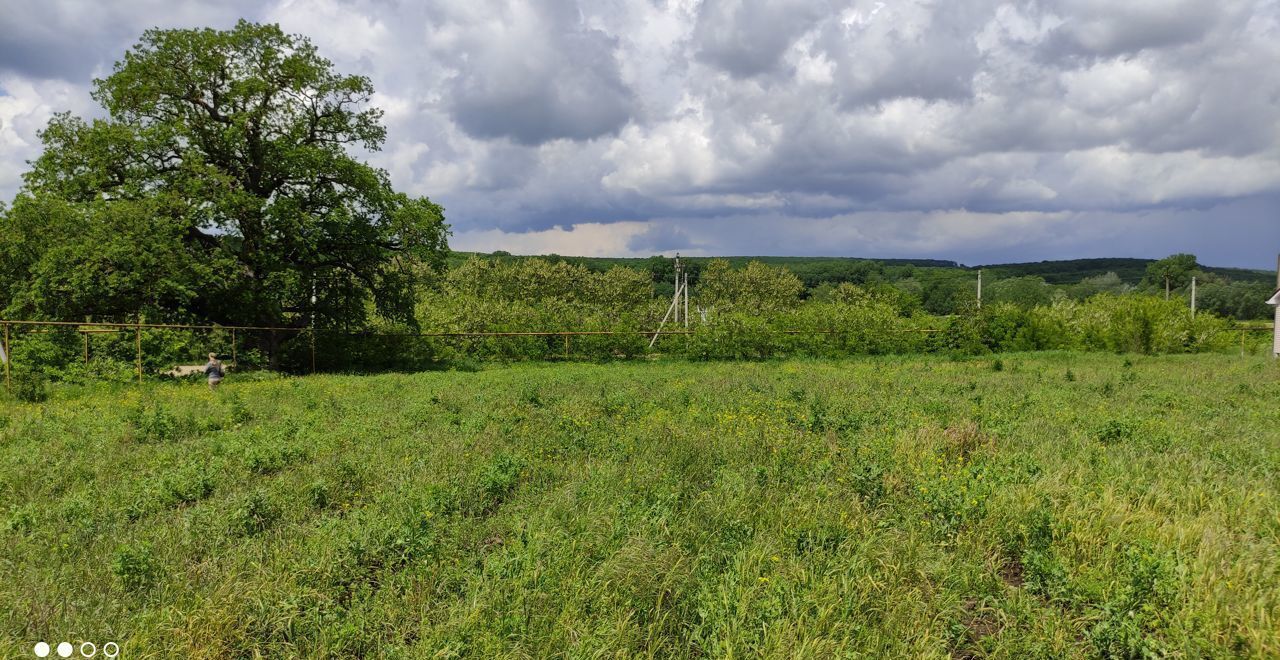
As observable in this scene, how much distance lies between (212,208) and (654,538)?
23.2 meters

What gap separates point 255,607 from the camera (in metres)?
4.00

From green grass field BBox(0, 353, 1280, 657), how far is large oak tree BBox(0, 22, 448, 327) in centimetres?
1320

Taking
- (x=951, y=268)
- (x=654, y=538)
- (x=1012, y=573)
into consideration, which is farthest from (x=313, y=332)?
(x=951, y=268)

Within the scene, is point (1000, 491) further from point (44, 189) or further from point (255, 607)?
point (44, 189)

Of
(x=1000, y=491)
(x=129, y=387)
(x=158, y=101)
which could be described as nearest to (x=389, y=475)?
(x=1000, y=491)

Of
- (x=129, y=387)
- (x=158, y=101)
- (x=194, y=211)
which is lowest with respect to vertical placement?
(x=129, y=387)

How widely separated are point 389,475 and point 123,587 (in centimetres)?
279

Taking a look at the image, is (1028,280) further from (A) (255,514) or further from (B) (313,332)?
(A) (255,514)

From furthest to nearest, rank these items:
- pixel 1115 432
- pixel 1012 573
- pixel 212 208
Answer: pixel 212 208
pixel 1115 432
pixel 1012 573

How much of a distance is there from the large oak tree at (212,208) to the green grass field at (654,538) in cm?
1320

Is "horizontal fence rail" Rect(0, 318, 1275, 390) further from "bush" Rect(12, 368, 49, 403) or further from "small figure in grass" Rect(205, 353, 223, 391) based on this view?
"small figure in grass" Rect(205, 353, 223, 391)

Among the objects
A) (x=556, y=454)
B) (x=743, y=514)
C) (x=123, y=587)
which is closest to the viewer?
(x=123, y=587)

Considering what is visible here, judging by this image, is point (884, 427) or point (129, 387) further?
point (129, 387)

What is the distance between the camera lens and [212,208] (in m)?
21.7
